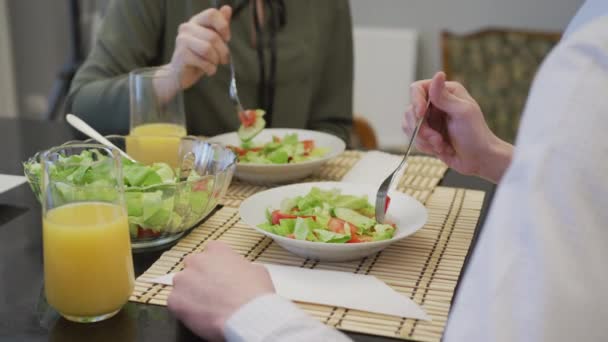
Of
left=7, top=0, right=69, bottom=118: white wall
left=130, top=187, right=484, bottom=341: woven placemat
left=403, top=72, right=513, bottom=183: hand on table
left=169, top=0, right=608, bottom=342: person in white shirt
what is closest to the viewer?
left=169, top=0, right=608, bottom=342: person in white shirt

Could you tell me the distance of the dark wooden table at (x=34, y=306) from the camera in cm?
81

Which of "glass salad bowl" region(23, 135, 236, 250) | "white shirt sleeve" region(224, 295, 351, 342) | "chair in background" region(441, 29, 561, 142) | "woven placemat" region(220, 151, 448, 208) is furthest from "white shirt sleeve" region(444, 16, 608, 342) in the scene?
"chair in background" region(441, 29, 561, 142)

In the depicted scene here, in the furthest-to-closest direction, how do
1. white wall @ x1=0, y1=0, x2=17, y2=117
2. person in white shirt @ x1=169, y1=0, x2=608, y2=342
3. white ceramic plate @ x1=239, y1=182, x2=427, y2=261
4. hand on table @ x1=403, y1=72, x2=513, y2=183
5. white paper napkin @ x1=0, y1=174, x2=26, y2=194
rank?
1. white wall @ x1=0, y1=0, x2=17, y2=117
2. white paper napkin @ x1=0, y1=174, x2=26, y2=194
3. hand on table @ x1=403, y1=72, x2=513, y2=183
4. white ceramic plate @ x1=239, y1=182, x2=427, y2=261
5. person in white shirt @ x1=169, y1=0, x2=608, y2=342

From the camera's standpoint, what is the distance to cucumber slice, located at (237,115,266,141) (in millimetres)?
1453

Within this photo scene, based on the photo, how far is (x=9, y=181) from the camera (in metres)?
1.32

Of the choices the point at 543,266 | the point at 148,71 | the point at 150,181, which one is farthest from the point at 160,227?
the point at 543,266

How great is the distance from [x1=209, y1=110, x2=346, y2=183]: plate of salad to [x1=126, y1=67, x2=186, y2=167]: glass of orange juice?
9cm

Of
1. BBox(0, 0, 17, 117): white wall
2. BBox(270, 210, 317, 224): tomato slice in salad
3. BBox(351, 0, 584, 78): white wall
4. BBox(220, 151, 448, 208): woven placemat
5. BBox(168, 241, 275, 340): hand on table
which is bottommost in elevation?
BBox(0, 0, 17, 117): white wall

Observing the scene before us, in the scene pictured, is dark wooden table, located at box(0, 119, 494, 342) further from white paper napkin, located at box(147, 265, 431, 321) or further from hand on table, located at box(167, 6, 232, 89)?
hand on table, located at box(167, 6, 232, 89)

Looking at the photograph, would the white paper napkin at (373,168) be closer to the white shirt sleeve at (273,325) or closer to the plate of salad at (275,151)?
the plate of salad at (275,151)

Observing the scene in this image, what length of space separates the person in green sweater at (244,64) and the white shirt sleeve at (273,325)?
31.7 inches

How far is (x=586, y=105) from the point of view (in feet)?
1.85

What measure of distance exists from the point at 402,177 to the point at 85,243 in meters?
0.75

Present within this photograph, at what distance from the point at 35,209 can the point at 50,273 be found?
15.6 inches
